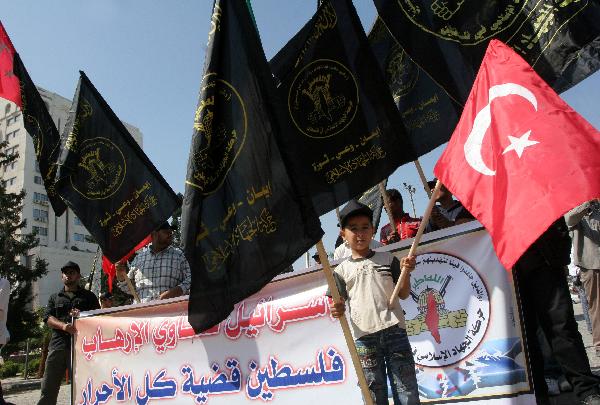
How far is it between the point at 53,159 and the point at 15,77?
4.65 ft

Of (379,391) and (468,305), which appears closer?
(379,391)

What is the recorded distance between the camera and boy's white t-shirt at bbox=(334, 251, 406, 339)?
134 inches

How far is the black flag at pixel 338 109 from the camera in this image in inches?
152

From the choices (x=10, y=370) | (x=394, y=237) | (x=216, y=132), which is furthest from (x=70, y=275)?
(x=10, y=370)

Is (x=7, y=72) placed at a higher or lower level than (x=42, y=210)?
lower

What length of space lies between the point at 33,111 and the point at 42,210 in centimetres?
7696

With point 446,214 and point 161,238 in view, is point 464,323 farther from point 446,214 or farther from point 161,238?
point 161,238

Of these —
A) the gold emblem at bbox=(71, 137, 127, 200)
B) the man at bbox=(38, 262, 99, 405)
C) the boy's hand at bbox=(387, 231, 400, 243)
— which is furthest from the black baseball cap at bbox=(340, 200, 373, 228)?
the man at bbox=(38, 262, 99, 405)

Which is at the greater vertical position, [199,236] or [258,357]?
[199,236]

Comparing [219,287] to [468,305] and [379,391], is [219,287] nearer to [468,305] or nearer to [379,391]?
[379,391]

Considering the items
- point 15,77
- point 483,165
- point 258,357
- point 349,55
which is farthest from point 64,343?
point 483,165

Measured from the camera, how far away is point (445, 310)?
12.5 ft

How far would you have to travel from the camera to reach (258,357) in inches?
175

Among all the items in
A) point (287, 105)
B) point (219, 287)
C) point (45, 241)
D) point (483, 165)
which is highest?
point (45, 241)
